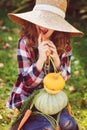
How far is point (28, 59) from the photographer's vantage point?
418 centimetres

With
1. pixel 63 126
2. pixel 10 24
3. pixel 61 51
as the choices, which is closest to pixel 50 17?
pixel 61 51

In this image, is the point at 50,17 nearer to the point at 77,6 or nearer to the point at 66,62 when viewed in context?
the point at 66,62

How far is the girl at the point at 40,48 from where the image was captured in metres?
4.01

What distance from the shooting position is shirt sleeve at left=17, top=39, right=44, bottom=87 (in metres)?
4.07

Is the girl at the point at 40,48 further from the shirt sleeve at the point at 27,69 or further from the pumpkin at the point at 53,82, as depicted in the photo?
the pumpkin at the point at 53,82

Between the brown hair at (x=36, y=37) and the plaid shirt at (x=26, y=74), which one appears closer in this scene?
the plaid shirt at (x=26, y=74)

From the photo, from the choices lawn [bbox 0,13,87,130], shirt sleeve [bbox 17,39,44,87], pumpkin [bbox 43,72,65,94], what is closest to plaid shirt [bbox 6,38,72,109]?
shirt sleeve [bbox 17,39,44,87]

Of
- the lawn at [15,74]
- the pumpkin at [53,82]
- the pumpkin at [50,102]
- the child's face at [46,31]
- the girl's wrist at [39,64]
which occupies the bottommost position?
the lawn at [15,74]

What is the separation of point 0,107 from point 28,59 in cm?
132

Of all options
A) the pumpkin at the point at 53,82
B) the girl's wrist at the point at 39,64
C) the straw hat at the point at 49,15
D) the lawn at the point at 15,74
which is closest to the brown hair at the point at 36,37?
the straw hat at the point at 49,15

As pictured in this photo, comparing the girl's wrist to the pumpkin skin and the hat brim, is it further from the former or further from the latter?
the hat brim

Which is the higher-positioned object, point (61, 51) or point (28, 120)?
point (61, 51)

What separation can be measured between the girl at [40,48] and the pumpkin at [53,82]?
0.46 feet

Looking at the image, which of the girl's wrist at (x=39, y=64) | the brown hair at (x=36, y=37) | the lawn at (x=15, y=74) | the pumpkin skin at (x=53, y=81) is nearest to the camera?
the pumpkin skin at (x=53, y=81)
